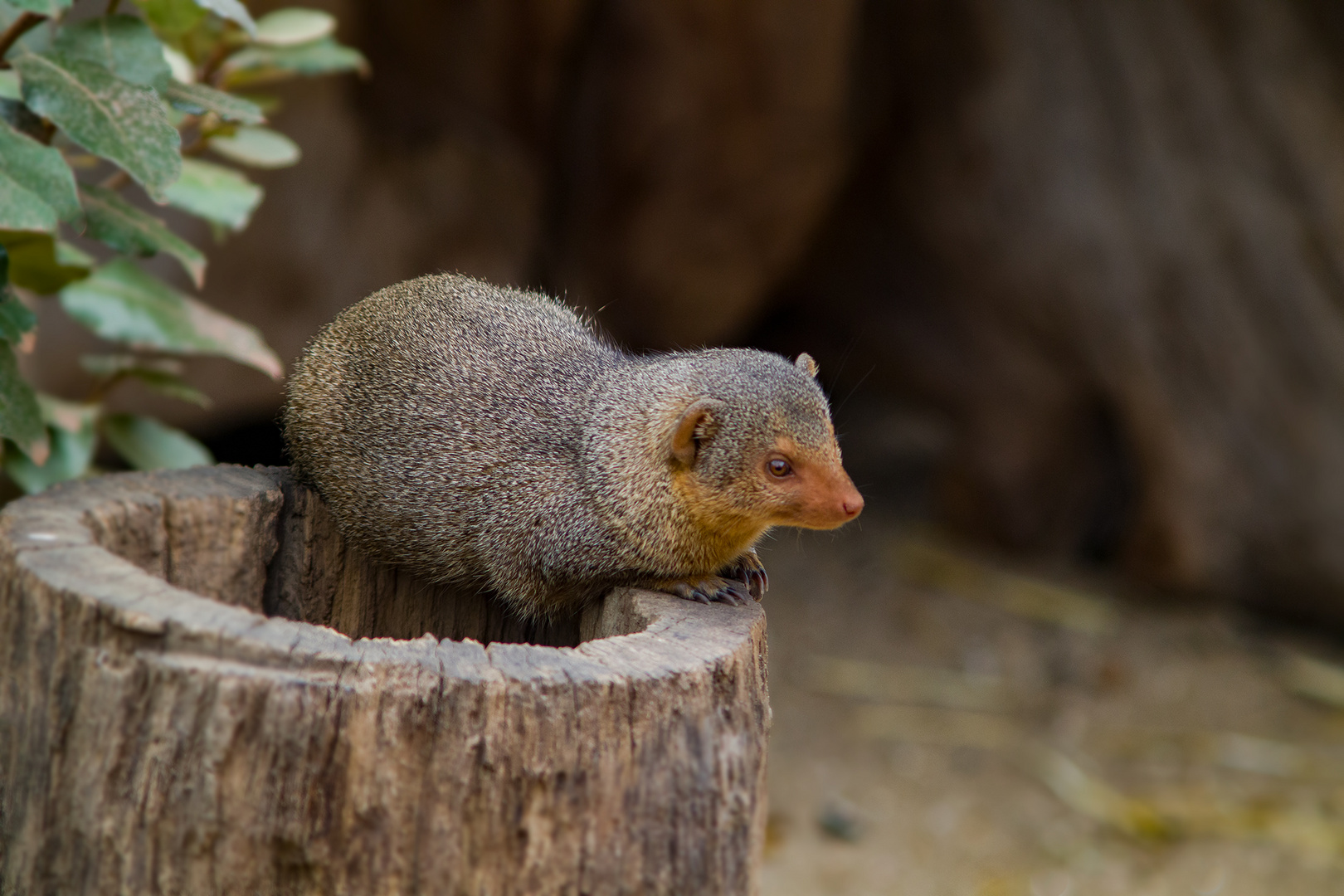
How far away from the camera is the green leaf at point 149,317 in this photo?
104 inches

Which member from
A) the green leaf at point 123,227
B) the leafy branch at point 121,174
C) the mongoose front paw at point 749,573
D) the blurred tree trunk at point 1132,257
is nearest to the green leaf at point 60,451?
the leafy branch at point 121,174

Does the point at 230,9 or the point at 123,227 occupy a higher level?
the point at 230,9

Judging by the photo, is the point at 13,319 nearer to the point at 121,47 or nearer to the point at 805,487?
the point at 121,47

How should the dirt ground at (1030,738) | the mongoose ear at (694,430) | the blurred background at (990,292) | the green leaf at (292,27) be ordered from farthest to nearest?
the blurred background at (990,292) < the dirt ground at (1030,738) < the green leaf at (292,27) < the mongoose ear at (694,430)

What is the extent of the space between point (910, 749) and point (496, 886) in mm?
3749

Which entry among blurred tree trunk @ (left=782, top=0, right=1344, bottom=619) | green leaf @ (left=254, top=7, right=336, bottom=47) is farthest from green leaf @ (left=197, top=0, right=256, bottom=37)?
blurred tree trunk @ (left=782, top=0, right=1344, bottom=619)

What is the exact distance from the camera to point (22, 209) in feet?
6.27

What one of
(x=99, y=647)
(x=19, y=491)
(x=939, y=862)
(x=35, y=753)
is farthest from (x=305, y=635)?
(x=939, y=862)

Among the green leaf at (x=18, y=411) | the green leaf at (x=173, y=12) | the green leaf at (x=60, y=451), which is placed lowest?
the green leaf at (x=60, y=451)

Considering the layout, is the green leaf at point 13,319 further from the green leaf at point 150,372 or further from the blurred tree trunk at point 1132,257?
the blurred tree trunk at point 1132,257

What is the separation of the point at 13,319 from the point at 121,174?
62 centimetres

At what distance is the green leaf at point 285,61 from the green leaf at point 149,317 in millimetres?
519

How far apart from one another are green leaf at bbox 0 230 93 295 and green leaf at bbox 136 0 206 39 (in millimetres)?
455

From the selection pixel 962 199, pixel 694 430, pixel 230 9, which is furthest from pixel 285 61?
pixel 962 199
